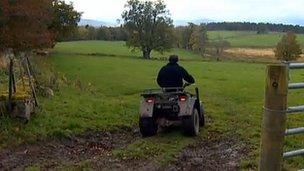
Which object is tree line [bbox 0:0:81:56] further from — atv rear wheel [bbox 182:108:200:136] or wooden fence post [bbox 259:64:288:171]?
wooden fence post [bbox 259:64:288:171]

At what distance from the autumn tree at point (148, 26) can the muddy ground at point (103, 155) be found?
61688mm

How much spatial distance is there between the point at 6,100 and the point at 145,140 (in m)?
3.81

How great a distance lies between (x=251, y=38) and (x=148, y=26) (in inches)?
1992

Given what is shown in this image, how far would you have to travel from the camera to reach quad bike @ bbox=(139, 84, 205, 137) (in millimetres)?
12250

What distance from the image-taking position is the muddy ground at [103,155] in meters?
9.73

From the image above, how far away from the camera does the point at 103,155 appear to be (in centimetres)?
1076

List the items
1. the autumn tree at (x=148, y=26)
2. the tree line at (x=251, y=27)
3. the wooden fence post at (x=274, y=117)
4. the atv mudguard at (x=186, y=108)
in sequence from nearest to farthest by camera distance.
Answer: the wooden fence post at (x=274, y=117) → the atv mudguard at (x=186, y=108) → the autumn tree at (x=148, y=26) → the tree line at (x=251, y=27)

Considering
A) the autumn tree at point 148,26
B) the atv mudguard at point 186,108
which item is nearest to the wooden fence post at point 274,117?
the atv mudguard at point 186,108

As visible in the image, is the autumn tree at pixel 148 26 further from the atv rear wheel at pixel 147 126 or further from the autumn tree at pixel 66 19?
the atv rear wheel at pixel 147 126

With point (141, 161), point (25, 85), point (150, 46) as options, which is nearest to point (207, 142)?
point (141, 161)

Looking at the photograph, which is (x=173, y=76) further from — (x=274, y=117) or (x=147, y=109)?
(x=274, y=117)

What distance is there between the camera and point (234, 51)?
102188mm

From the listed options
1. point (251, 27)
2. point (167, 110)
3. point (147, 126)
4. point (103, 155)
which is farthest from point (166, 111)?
point (251, 27)

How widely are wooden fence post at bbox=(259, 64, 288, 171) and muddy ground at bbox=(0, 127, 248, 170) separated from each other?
5.21 metres
